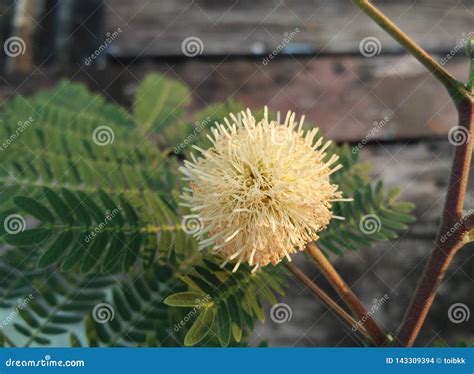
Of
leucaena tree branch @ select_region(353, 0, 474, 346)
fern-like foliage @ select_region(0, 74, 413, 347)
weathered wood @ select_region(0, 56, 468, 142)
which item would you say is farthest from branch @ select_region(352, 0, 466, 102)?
weathered wood @ select_region(0, 56, 468, 142)

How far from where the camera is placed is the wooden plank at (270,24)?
2.31ft

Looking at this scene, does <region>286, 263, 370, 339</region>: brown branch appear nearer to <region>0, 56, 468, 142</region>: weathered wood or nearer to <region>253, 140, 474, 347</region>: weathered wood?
<region>253, 140, 474, 347</region>: weathered wood

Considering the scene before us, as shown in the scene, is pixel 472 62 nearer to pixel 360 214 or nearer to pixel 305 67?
pixel 360 214

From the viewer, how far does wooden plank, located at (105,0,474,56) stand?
704mm

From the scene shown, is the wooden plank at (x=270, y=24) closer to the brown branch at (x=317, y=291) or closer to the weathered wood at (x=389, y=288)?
the weathered wood at (x=389, y=288)

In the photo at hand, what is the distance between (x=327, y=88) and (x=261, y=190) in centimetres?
38

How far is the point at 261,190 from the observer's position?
1.02 ft

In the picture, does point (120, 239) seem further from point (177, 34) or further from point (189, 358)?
point (177, 34)

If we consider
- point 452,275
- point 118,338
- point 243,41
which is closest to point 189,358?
point 118,338

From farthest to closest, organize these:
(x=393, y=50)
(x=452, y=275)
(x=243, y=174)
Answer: (x=393, y=50)
(x=452, y=275)
(x=243, y=174)

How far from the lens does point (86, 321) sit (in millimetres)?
376

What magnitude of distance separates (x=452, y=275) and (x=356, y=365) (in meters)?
0.16

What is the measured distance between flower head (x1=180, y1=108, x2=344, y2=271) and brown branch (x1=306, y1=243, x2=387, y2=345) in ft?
0.05

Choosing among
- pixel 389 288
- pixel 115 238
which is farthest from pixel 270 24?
pixel 115 238
